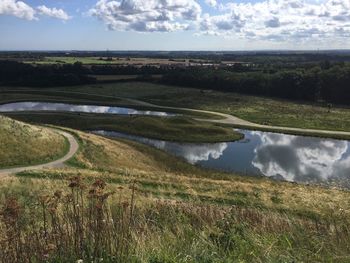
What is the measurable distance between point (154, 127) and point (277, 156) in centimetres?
2129

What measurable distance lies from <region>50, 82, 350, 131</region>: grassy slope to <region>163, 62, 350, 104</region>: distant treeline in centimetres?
857

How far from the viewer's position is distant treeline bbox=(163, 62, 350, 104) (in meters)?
119

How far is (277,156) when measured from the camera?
5553 cm

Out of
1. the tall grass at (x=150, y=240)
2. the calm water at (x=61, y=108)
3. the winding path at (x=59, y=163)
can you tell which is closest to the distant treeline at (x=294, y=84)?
the calm water at (x=61, y=108)

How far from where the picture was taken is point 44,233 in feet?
20.1

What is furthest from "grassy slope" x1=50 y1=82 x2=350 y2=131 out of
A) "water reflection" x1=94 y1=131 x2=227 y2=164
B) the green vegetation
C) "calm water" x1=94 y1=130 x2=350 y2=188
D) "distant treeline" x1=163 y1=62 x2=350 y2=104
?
"water reflection" x1=94 y1=131 x2=227 y2=164

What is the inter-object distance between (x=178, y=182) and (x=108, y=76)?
144 m

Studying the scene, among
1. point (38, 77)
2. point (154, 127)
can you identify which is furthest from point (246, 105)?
point (38, 77)

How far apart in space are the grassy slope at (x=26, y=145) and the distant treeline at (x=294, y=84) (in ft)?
285

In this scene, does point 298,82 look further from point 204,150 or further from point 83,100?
point 204,150

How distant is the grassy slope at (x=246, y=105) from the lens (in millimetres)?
83925

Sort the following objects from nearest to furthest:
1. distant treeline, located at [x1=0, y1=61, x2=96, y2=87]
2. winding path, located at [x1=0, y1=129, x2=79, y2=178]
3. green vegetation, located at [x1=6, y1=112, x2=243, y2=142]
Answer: winding path, located at [x1=0, y1=129, x2=79, y2=178], green vegetation, located at [x1=6, y1=112, x2=243, y2=142], distant treeline, located at [x1=0, y1=61, x2=96, y2=87]

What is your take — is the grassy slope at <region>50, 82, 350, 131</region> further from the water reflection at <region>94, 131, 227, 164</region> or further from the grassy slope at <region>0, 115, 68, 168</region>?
the grassy slope at <region>0, 115, 68, 168</region>

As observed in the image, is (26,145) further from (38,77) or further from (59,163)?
(38,77)
